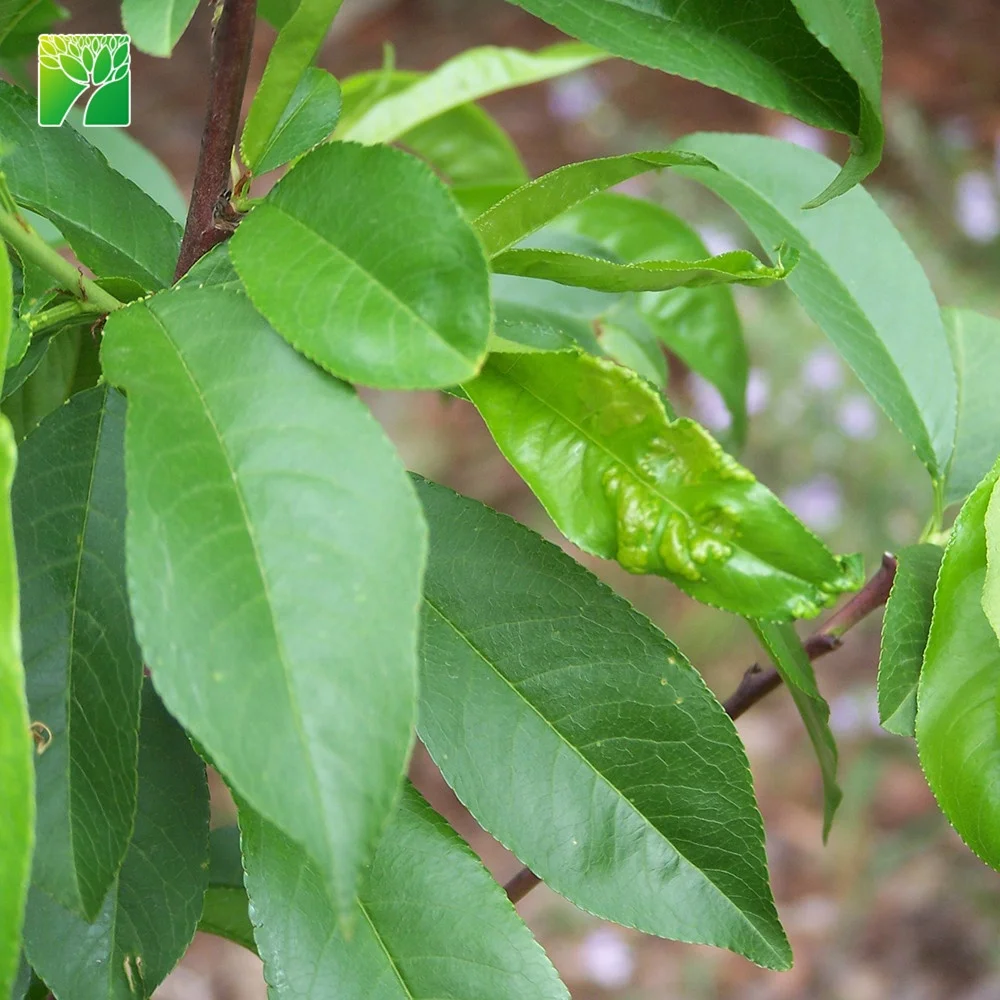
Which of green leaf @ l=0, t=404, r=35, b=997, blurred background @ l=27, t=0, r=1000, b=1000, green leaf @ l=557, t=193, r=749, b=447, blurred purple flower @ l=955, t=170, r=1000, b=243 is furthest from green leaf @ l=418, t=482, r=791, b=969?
blurred purple flower @ l=955, t=170, r=1000, b=243

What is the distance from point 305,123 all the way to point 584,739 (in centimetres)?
30

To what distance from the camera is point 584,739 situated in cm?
47

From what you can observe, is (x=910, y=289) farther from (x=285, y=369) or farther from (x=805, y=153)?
(x=285, y=369)

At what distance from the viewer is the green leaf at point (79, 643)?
1.32 feet

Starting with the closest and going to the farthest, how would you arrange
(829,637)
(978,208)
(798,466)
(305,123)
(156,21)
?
(156,21), (305,123), (829,637), (798,466), (978,208)

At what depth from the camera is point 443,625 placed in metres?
0.48

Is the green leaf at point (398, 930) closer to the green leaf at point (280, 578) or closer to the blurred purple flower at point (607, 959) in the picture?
the green leaf at point (280, 578)

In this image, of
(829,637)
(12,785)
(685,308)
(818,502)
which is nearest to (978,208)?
(818,502)

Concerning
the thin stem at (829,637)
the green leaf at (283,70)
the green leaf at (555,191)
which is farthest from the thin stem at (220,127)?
the thin stem at (829,637)

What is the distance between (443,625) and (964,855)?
7.24 feet

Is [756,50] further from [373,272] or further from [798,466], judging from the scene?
[798,466]

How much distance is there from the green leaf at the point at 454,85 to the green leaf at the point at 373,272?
462 mm

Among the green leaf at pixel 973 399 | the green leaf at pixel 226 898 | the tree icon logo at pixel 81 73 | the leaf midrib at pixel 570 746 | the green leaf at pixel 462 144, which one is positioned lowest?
the green leaf at pixel 226 898

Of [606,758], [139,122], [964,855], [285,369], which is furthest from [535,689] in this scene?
[139,122]
